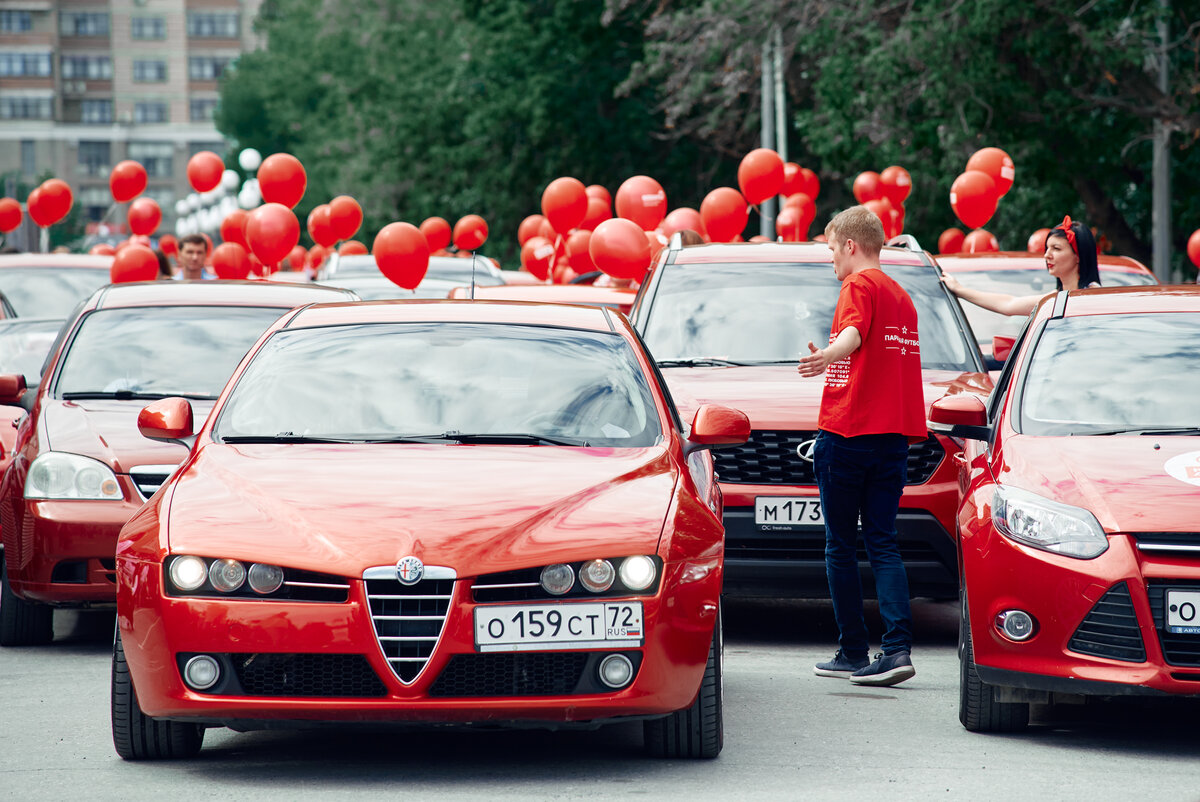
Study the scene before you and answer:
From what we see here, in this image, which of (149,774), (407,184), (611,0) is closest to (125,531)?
(149,774)

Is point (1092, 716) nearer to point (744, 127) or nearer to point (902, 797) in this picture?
point (902, 797)

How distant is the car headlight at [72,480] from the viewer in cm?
854

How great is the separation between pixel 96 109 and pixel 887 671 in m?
135

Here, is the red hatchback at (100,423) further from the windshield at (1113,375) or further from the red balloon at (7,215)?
the red balloon at (7,215)

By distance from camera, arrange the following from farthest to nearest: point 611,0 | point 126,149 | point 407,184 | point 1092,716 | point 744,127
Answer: point 126,149 → point 407,184 → point 744,127 → point 611,0 → point 1092,716

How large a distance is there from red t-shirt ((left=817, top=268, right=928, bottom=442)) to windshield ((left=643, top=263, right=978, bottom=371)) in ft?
6.47

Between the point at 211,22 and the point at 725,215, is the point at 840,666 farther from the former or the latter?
the point at 211,22

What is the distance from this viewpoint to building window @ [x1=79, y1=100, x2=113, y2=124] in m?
136

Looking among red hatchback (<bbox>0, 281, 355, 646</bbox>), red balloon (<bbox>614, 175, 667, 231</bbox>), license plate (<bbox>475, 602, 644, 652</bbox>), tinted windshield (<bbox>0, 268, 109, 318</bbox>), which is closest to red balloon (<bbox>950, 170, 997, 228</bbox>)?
red balloon (<bbox>614, 175, 667, 231</bbox>)

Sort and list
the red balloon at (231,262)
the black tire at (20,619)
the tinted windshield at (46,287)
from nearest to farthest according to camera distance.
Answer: the black tire at (20,619) → the tinted windshield at (46,287) → the red balloon at (231,262)

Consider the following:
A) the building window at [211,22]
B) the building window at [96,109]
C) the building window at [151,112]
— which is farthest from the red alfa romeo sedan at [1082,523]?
the building window at [211,22]

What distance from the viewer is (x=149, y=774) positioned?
19.3 ft

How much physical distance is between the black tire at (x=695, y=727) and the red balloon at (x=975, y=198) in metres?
11.8

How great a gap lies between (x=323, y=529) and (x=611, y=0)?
23.0 m
